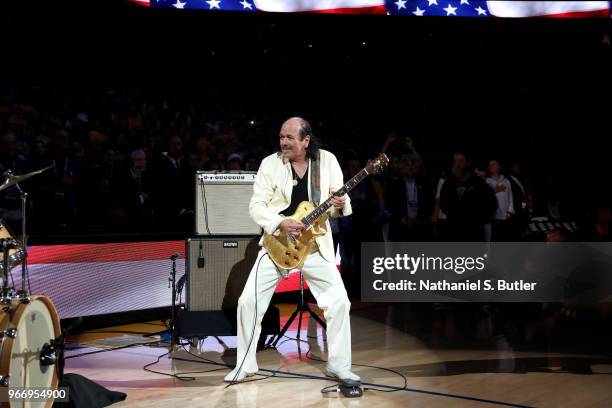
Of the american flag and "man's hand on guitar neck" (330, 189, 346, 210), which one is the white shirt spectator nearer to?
the american flag

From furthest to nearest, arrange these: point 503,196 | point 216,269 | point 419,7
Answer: point 503,196
point 419,7
point 216,269

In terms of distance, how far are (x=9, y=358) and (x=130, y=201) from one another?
4755 mm

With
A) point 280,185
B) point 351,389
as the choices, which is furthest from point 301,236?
point 351,389

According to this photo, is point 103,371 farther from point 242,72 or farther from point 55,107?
point 242,72

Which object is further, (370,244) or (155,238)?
(370,244)

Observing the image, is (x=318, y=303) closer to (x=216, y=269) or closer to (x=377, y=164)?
(x=377, y=164)

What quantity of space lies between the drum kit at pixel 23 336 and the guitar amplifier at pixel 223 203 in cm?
217

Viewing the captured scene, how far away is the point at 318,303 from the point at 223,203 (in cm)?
170

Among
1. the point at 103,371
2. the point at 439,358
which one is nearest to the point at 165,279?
the point at 103,371

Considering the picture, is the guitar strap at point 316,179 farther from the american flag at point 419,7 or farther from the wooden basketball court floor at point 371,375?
the american flag at point 419,7

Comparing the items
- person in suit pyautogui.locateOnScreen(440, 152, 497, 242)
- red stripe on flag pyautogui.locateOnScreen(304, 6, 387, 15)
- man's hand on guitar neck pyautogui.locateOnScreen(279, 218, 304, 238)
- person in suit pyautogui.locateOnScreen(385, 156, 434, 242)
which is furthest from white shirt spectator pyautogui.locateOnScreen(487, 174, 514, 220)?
man's hand on guitar neck pyautogui.locateOnScreen(279, 218, 304, 238)

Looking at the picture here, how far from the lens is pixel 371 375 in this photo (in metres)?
5.74

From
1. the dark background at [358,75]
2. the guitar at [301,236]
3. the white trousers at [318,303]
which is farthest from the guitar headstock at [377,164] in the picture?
the dark background at [358,75]

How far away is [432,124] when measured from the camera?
51.4ft
